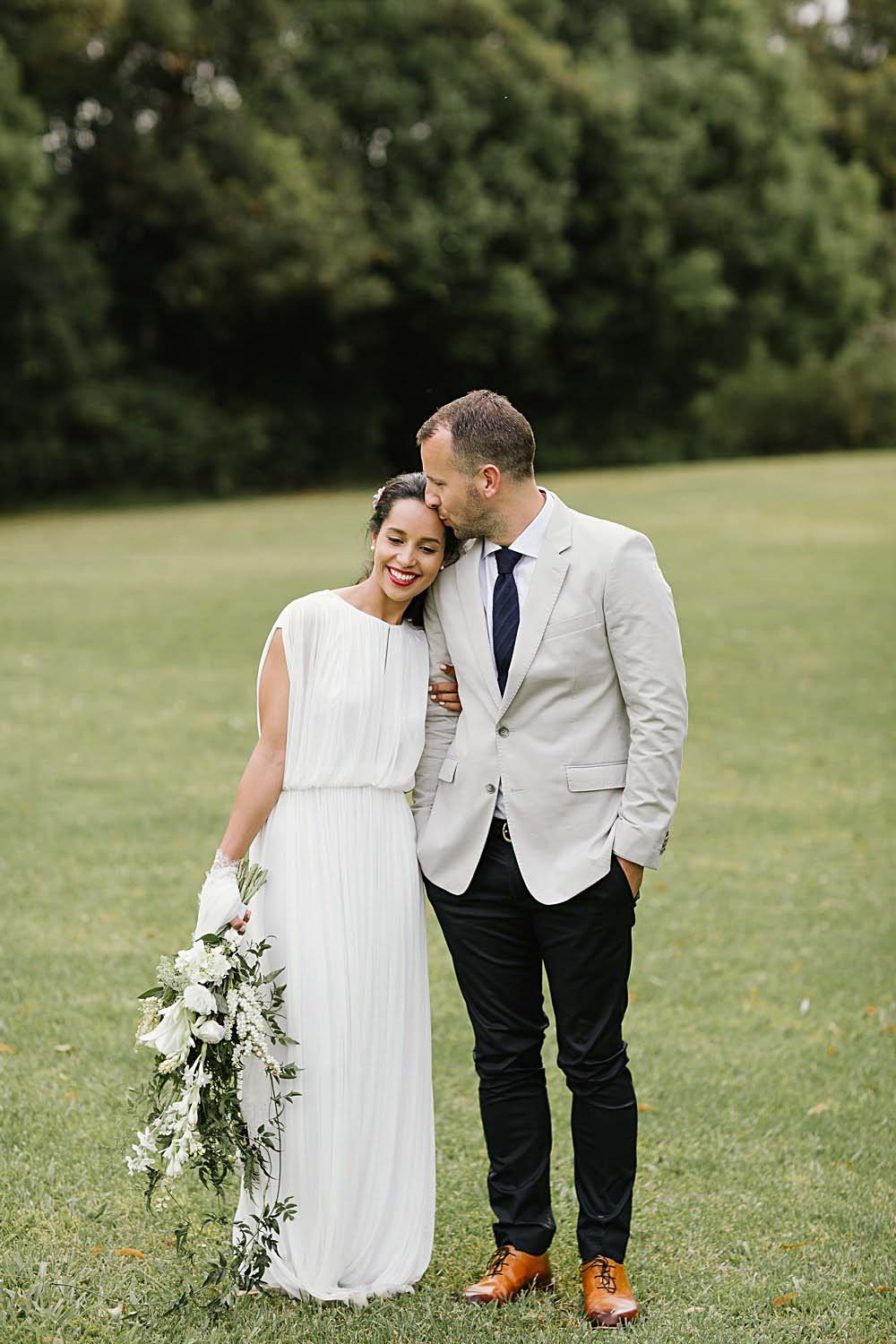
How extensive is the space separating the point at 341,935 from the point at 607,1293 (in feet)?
3.94

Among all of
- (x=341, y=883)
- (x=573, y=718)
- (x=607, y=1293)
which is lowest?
(x=607, y=1293)

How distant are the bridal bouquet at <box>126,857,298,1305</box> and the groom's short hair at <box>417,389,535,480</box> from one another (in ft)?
4.04

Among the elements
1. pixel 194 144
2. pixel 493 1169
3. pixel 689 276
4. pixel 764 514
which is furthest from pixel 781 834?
pixel 689 276

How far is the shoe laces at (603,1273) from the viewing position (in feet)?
13.1

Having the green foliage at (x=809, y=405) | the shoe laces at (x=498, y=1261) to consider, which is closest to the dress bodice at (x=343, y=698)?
the shoe laces at (x=498, y=1261)

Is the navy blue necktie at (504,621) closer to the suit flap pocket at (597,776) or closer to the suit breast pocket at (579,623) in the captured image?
the suit breast pocket at (579,623)

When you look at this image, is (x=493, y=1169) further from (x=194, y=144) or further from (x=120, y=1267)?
(x=194, y=144)

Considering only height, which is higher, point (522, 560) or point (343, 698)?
point (522, 560)

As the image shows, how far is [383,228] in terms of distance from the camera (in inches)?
1206

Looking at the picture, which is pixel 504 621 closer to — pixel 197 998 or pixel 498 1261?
pixel 197 998

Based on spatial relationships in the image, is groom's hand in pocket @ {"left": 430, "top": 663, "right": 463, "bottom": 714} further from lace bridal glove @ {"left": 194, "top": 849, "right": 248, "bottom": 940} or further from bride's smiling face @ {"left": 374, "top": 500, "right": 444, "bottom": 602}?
lace bridal glove @ {"left": 194, "top": 849, "right": 248, "bottom": 940}

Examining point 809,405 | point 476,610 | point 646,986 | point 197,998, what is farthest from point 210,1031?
point 809,405

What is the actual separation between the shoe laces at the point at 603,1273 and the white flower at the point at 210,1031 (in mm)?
1241

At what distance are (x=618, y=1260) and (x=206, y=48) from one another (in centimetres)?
2841
